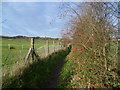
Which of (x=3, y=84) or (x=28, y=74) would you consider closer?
(x=3, y=84)

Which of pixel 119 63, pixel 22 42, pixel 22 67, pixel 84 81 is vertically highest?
pixel 22 42

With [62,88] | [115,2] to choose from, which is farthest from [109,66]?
[115,2]

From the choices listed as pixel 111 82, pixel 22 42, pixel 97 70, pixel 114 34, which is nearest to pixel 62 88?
pixel 97 70

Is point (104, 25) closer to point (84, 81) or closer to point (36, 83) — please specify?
point (84, 81)

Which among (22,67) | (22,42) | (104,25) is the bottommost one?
(22,67)

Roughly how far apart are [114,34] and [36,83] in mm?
3076

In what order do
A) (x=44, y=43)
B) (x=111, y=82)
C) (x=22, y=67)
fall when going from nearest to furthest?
(x=111, y=82), (x=22, y=67), (x=44, y=43)

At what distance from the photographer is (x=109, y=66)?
134 inches

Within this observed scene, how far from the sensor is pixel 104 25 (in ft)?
10.5

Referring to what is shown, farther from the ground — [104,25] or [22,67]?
[104,25]

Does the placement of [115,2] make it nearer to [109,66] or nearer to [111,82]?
[109,66]

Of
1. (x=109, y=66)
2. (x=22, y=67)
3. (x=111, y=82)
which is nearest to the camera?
(x=111, y=82)

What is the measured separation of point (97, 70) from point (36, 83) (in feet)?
7.33

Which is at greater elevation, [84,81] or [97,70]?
[97,70]
